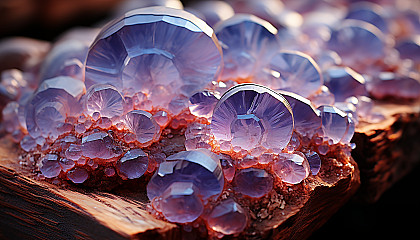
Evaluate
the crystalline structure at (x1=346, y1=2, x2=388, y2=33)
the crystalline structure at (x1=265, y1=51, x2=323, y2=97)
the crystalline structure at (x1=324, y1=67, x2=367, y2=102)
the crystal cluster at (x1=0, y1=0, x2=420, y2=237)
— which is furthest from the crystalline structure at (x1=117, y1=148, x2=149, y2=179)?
the crystalline structure at (x1=346, y1=2, x2=388, y2=33)

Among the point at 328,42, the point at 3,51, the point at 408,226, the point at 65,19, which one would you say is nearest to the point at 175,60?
the point at 328,42

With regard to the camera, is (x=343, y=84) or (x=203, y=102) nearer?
(x=203, y=102)

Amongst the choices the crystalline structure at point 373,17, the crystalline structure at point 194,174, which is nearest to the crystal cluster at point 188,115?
the crystalline structure at point 194,174

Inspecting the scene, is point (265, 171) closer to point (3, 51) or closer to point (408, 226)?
point (408, 226)

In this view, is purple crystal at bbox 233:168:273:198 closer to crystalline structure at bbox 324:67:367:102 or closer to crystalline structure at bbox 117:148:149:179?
crystalline structure at bbox 117:148:149:179

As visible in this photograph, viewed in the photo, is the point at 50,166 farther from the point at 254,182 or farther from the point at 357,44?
the point at 357,44

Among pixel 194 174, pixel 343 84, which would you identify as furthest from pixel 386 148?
pixel 194 174
